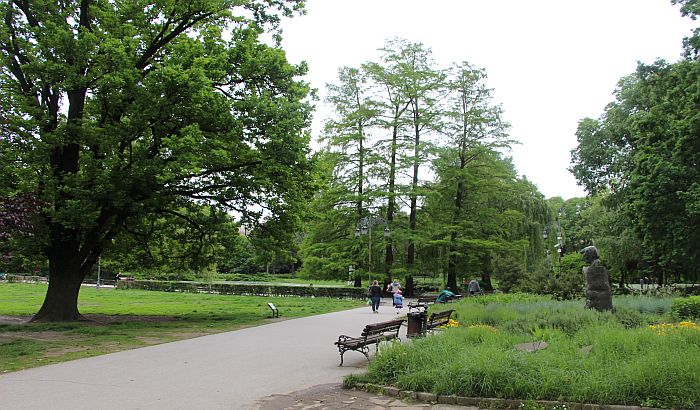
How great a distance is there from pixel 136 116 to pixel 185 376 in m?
10.3

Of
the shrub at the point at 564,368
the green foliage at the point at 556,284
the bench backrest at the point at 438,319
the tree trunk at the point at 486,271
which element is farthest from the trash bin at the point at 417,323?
the tree trunk at the point at 486,271

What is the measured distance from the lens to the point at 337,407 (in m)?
6.86

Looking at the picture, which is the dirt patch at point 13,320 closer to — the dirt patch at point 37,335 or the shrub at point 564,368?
the dirt patch at point 37,335

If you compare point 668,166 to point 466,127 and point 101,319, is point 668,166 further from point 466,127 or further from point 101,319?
point 101,319

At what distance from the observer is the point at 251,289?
42125 millimetres

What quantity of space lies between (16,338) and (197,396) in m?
9.49

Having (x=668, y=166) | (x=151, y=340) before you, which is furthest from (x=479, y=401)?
(x=668, y=166)

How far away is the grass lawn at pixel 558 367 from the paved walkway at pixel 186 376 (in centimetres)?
113

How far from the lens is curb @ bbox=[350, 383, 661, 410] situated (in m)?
6.23

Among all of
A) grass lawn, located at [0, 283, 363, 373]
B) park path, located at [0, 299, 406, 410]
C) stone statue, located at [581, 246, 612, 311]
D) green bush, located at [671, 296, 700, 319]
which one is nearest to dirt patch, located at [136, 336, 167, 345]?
grass lawn, located at [0, 283, 363, 373]

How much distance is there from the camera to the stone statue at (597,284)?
564 inches

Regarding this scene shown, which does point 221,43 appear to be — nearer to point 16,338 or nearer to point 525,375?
point 16,338

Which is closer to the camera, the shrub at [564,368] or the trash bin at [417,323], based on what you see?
the shrub at [564,368]

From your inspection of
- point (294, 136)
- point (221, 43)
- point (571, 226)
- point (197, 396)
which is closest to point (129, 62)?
point (221, 43)
